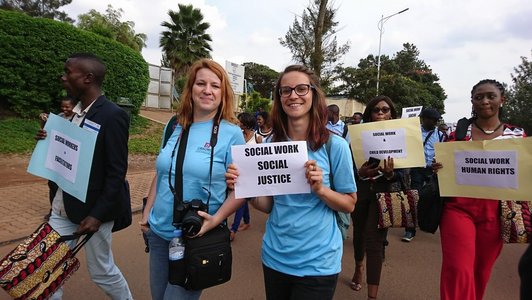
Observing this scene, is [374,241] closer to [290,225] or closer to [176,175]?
[290,225]

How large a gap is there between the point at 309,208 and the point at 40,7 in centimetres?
3760

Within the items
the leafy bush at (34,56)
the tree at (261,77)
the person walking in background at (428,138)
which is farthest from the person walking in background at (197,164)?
the tree at (261,77)

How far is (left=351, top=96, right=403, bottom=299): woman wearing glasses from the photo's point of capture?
3.16 meters

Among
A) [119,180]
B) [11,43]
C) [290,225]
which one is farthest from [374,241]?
[11,43]

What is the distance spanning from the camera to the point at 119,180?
2.45 m

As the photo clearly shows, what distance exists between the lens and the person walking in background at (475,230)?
8.14 ft

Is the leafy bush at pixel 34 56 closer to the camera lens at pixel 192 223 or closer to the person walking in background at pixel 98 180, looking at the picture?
the person walking in background at pixel 98 180

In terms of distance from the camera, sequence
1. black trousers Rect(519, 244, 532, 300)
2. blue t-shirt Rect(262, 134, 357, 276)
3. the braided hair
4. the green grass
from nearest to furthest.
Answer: black trousers Rect(519, 244, 532, 300) → blue t-shirt Rect(262, 134, 357, 276) → the braided hair → the green grass

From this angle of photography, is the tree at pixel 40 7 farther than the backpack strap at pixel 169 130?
Yes

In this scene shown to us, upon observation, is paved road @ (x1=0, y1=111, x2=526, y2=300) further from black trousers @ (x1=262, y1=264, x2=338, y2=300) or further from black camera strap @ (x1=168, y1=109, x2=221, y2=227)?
black camera strap @ (x1=168, y1=109, x2=221, y2=227)

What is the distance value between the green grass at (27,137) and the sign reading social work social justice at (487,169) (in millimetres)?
10892

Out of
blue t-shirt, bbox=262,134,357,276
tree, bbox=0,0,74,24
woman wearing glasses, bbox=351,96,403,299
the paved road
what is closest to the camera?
blue t-shirt, bbox=262,134,357,276

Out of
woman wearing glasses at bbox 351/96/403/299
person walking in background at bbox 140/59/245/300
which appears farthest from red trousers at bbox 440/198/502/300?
person walking in background at bbox 140/59/245/300

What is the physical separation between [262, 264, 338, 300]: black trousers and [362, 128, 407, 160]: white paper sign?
1514 mm
